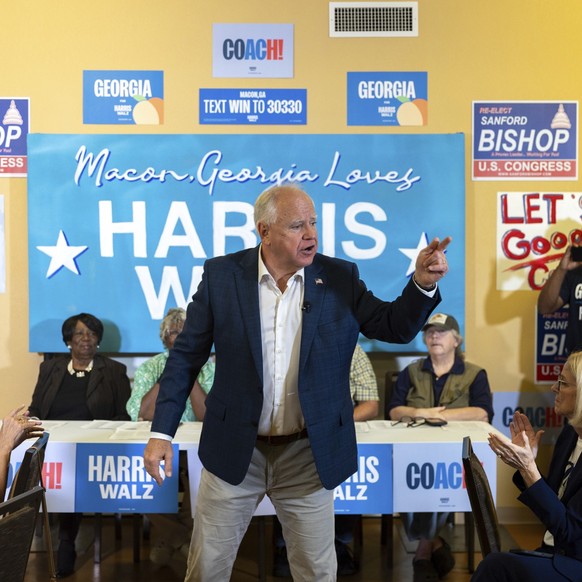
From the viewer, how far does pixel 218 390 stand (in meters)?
2.43

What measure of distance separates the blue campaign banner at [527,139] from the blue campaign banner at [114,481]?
8.50 feet

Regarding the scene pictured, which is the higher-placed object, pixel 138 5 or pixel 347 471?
pixel 138 5

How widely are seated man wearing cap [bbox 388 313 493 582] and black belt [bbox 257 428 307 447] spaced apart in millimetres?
1627

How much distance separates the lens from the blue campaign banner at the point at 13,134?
15.3 ft

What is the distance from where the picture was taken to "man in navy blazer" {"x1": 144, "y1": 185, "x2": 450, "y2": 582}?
231 cm

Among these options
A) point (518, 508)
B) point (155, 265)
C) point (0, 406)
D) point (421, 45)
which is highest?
point (421, 45)

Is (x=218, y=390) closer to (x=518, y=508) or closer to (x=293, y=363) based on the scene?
(x=293, y=363)

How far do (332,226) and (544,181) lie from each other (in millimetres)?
1251

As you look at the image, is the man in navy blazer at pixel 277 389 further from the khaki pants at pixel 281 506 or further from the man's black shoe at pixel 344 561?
the man's black shoe at pixel 344 561

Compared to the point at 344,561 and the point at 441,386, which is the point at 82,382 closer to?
the point at 344,561

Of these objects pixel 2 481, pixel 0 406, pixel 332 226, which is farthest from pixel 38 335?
pixel 2 481

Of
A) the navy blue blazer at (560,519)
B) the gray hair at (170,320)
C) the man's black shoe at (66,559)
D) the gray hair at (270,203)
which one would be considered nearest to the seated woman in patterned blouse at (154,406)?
the gray hair at (170,320)

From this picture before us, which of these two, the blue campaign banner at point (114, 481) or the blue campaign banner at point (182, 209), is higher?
the blue campaign banner at point (182, 209)

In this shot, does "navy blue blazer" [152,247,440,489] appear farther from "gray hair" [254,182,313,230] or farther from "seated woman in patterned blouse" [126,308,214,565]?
"seated woman in patterned blouse" [126,308,214,565]
